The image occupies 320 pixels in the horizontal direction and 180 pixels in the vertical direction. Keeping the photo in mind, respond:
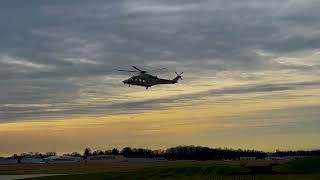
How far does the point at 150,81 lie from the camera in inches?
3078

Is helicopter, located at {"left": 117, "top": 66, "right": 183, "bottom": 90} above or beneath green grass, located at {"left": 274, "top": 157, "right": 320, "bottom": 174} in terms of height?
above

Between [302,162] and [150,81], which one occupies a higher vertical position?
[150,81]

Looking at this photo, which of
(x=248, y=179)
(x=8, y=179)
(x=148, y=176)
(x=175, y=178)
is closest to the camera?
(x=248, y=179)

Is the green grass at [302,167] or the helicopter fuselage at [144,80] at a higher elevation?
the helicopter fuselage at [144,80]

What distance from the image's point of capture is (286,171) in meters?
76.2

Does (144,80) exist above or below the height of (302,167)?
above

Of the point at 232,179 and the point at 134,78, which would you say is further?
the point at 134,78

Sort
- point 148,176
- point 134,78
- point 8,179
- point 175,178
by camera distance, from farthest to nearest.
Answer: point 8,179, point 134,78, point 148,176, point 175,178

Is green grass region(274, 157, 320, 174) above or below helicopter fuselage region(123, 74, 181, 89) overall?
below

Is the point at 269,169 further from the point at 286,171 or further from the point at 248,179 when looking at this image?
the point at 248,179

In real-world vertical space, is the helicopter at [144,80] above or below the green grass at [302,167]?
above

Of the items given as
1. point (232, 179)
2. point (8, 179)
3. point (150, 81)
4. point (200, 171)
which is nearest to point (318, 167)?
point (200, 171)

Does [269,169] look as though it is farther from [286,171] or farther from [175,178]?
[175,178]

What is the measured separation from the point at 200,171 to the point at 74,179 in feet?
56.8
